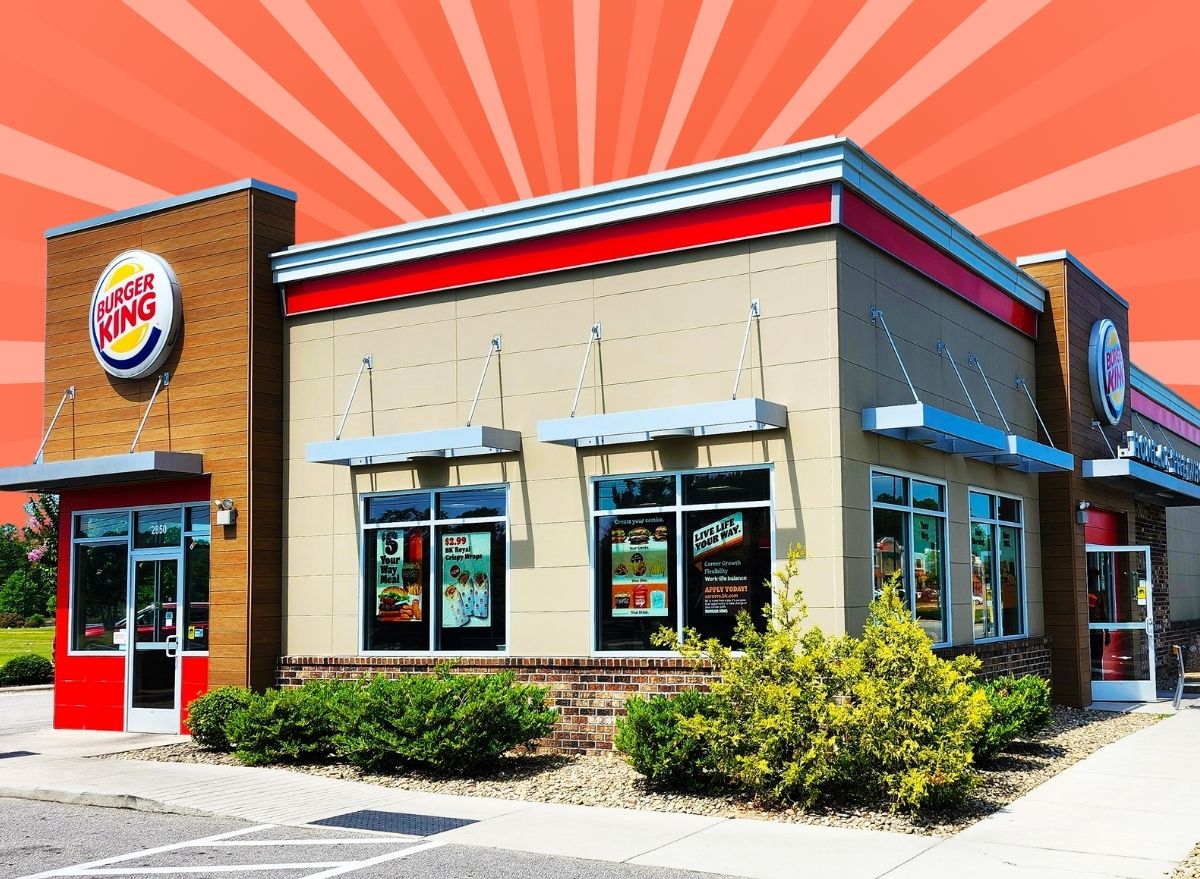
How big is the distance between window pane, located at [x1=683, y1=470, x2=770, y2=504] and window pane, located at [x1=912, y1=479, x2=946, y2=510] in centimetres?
253

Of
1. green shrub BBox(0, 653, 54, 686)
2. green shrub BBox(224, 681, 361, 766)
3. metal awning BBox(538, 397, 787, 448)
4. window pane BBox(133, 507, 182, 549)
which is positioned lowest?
green shrub BBox(0, 653, 54, 686)

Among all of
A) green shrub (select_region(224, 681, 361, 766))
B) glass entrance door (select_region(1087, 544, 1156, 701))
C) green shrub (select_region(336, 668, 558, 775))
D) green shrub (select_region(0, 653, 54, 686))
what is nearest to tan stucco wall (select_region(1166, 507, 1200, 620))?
glass entrance door (select_region(1087, 544, 1156, 701))

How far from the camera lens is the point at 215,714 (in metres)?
15.2

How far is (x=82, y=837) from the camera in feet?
35.4

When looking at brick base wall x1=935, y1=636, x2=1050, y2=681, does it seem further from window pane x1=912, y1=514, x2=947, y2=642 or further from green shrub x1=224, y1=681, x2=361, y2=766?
green shrub x1=224, y1=681, x2=361, y2=766

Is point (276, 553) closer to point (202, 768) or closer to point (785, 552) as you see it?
point (202, 768)

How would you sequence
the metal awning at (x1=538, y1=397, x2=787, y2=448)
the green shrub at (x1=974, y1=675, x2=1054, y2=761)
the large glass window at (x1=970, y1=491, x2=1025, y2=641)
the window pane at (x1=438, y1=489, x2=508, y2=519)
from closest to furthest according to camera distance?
the green shrub at (x1=974, y1=675, x2=1054, y2=761) < the metal awning at (x1=538, y1=397, x2=787, y2=448) < the window pane at (x1=438, y1=489, x2=508, y2=519) < the large glass window at (x1=970, y1=491, x2=1025, y2=641)

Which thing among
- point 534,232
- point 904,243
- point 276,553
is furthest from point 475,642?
point 904,243

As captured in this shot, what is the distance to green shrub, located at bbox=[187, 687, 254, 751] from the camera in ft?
49.8

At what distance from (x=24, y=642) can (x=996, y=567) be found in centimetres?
4810

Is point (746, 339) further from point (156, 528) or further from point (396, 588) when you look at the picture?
point (156, 528)

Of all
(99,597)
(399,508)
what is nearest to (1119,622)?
(399,508)

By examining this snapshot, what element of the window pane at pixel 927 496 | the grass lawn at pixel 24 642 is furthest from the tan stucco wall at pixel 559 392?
the grass lawn at pixel 24 642

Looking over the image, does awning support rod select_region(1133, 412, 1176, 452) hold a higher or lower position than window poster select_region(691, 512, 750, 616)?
higher
